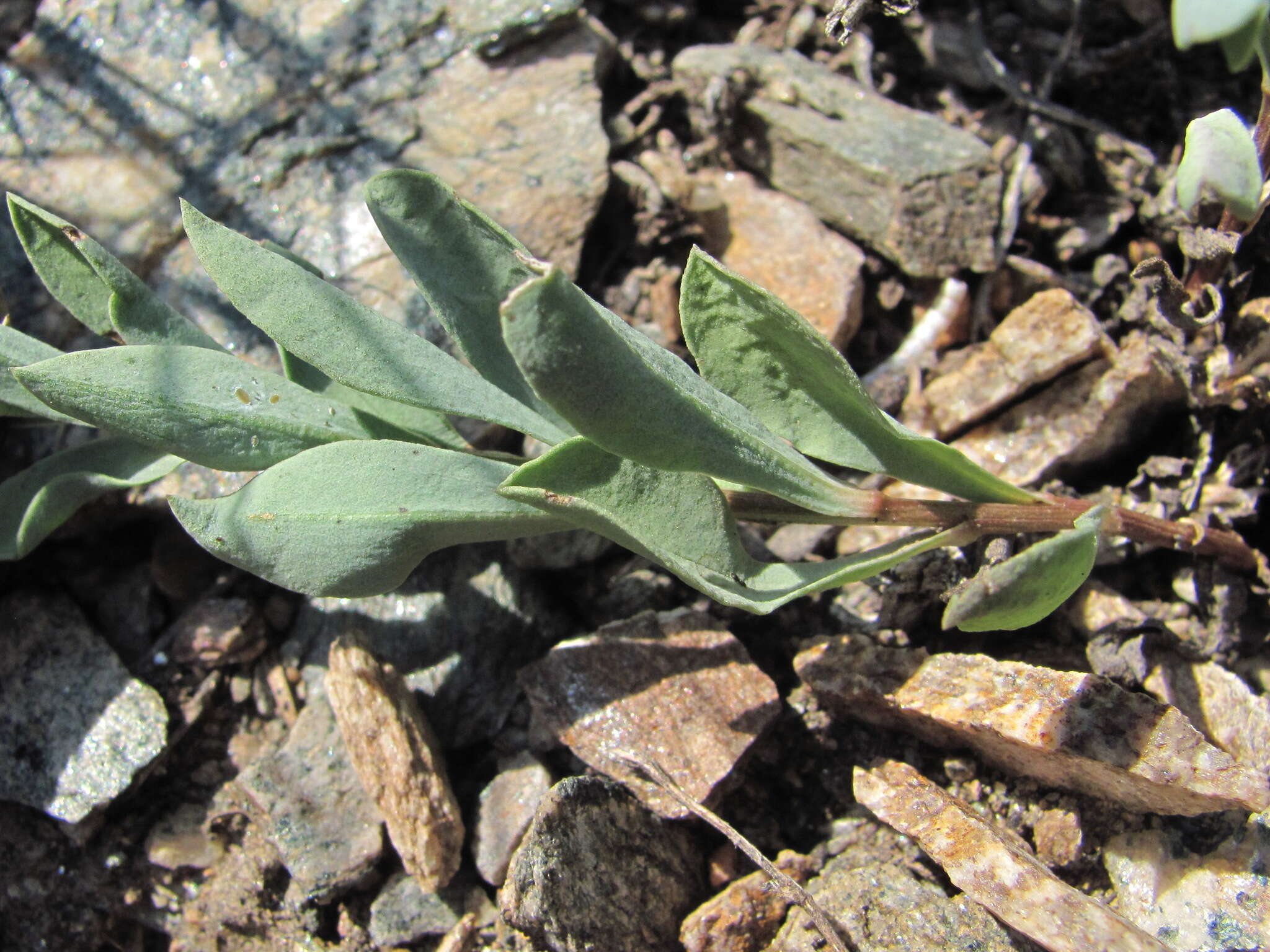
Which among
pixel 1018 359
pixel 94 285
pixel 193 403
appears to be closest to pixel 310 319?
pixel 193 403

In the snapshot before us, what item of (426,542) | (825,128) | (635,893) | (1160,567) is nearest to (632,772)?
(635,893)

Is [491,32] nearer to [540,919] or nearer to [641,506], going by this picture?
[641,506]

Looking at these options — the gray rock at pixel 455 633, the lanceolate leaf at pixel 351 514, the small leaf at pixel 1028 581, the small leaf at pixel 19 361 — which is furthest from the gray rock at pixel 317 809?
the small leaf at pixel 1028 581

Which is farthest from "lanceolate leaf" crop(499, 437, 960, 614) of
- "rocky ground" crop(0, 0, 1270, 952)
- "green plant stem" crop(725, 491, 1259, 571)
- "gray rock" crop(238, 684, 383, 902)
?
"gray rock" crop(238, 684, 383, 902)

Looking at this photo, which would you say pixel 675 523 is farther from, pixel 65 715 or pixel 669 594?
pixel 65 715

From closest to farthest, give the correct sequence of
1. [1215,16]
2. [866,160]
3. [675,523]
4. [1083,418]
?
1. [1215,16]
2. [675,523]
3. [1083,418]
4. [866,160]

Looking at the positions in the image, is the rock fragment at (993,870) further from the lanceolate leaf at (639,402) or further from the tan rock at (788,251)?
the tan rock at (788,251)
